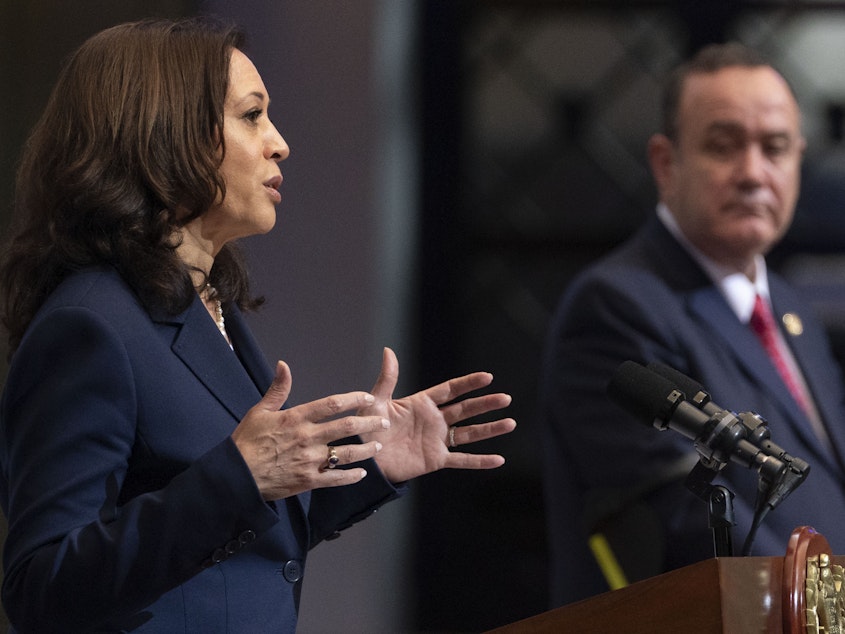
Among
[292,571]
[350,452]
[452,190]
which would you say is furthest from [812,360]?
[350,452]

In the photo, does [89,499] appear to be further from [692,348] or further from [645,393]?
[692,348]

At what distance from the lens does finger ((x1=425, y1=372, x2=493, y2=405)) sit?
5.40 feet

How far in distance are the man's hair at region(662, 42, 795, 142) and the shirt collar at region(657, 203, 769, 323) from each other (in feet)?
1.00

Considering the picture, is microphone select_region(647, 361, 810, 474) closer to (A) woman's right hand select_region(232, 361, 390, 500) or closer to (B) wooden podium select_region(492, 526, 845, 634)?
(B) wooden podium select_region(492, 526, 845, 634)

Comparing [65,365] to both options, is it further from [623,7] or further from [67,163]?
[623,7]

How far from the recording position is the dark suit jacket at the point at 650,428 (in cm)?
265

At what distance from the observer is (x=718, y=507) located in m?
1.43

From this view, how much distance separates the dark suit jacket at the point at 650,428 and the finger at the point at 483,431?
0.97 metres

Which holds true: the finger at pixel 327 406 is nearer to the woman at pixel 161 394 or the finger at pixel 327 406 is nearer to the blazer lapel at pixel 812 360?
the woman at pixel 161 394

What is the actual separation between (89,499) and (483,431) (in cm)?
53

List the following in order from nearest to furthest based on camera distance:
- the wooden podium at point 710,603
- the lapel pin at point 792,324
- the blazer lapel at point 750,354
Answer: the wooden podium at point 710,603
the blazer lapel at point 750,354
the lapel pin at point 792,324

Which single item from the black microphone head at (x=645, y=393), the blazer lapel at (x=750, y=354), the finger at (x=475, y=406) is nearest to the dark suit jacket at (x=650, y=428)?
the blazer lapel at (x=750, y=354)

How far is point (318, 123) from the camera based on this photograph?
125 inches

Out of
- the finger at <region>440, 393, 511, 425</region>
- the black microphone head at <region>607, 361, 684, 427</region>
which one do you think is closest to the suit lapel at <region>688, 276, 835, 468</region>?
the finger at <region>440, 393, 511, 425</region>
